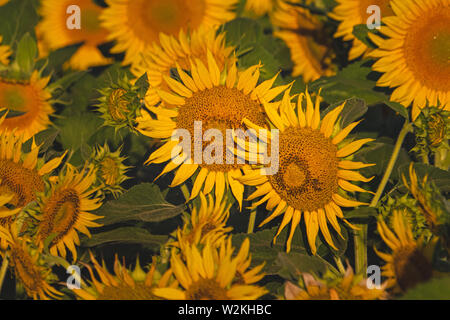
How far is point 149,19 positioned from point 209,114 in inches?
25.7

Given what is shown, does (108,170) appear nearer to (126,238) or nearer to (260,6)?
(126,238)

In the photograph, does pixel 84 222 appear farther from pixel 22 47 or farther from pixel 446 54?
pixel 446 54

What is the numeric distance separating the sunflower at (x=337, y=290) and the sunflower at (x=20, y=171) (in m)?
0.58

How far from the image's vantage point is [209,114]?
3.25 ft

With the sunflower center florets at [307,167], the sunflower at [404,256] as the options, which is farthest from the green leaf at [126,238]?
the sunflower at [404,256]

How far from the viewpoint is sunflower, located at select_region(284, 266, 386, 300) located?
781 millimetres

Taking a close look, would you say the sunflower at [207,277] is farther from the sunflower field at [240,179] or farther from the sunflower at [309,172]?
the sunflower at [309,172]

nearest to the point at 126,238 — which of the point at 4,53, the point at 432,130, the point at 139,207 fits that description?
the point at 139,207

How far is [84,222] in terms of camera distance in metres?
1.02

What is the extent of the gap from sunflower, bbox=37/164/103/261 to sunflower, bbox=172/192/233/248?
0.21 m

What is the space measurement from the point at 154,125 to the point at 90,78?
22.5 inches

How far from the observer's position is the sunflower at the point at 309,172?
924mm

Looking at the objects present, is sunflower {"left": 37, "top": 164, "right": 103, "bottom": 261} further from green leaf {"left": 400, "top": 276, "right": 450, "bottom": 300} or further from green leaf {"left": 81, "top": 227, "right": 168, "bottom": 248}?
green leaf {"left": 400, "top": 276, "right": 450, "bottom": 300}

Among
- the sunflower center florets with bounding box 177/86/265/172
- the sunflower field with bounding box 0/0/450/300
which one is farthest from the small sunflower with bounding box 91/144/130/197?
the sunflower center florets with bounding box 177/86/265/172
